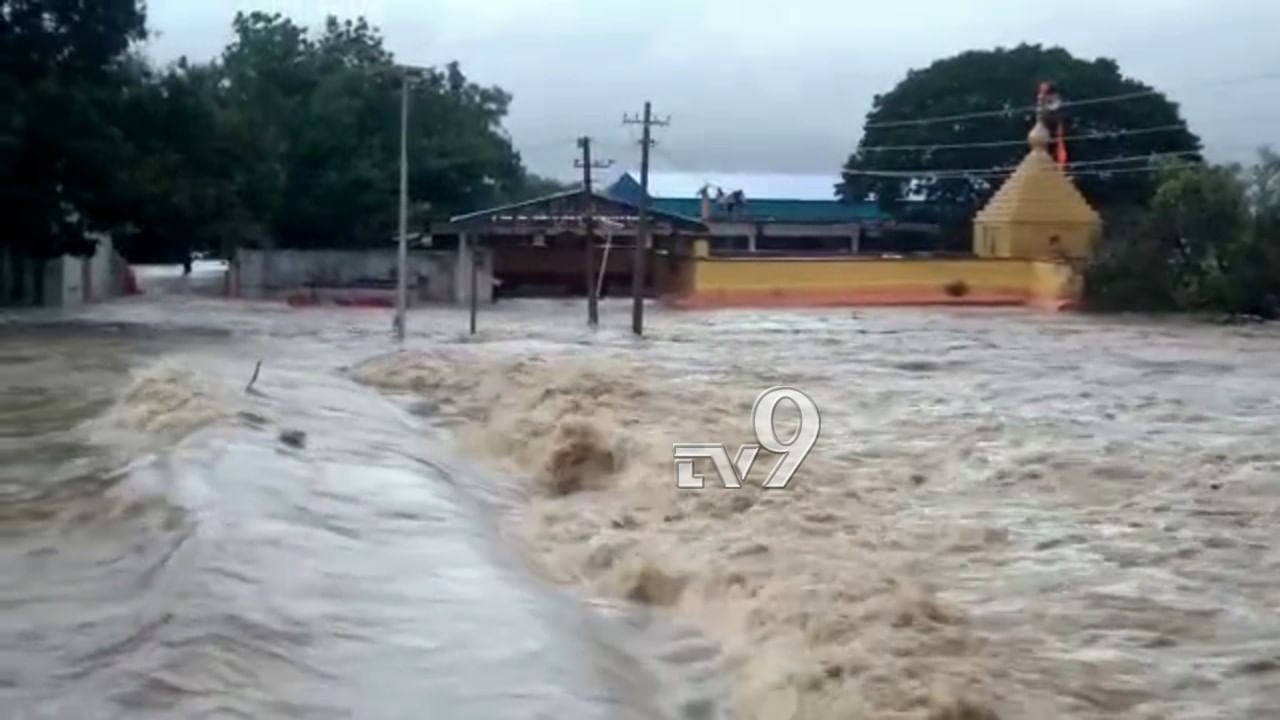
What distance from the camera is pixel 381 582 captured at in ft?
30.3

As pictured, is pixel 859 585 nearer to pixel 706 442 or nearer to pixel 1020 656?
pixel 1020 656

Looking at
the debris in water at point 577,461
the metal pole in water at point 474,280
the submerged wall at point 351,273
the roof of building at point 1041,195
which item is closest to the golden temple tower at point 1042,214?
the roof of building at point 1041,195

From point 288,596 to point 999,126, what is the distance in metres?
42.9

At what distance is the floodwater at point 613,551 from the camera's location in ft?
24.5

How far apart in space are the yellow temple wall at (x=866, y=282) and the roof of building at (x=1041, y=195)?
115 cm

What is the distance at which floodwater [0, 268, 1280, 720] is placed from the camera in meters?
7.47

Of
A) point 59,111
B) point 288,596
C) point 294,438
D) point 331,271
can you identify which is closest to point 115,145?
point 59,111

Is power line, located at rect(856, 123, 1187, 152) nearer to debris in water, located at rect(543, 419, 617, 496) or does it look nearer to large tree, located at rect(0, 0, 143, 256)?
large tree, located at rect(0, 0, 143, 256)

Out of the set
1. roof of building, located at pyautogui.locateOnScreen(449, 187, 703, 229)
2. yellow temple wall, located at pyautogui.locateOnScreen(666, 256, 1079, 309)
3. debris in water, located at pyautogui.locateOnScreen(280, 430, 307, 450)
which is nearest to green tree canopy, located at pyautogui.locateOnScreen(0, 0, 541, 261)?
roof of building, located at pyautogui.locateOnScreen(449, 187, 703, 229)

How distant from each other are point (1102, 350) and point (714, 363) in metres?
6.75
